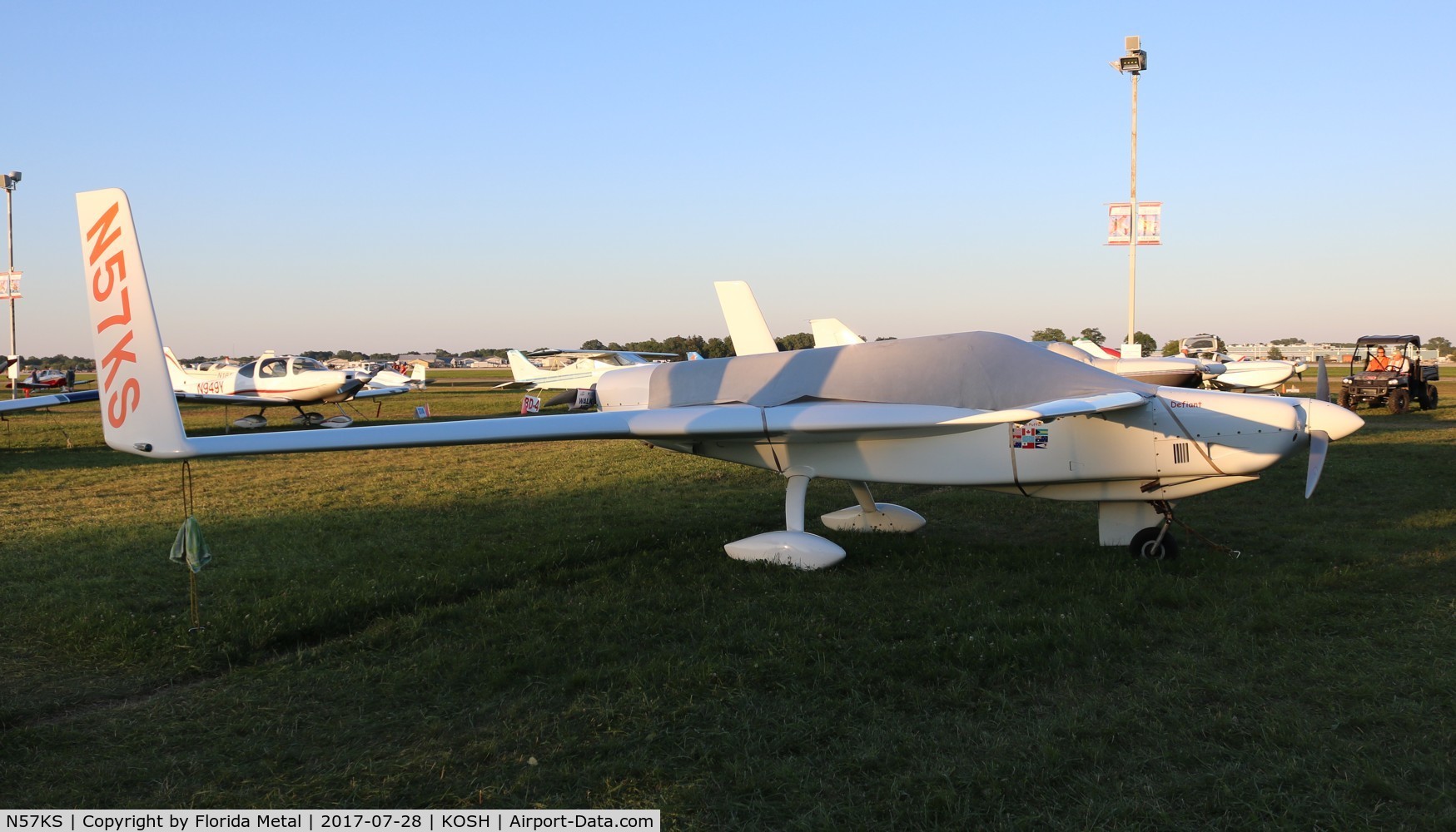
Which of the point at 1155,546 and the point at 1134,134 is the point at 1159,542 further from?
the point at 1134,134

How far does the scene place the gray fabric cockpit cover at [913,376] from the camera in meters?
6.42

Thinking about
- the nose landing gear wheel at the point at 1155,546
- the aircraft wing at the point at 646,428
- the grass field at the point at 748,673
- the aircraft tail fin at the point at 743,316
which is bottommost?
the grass field at the point at 748,673

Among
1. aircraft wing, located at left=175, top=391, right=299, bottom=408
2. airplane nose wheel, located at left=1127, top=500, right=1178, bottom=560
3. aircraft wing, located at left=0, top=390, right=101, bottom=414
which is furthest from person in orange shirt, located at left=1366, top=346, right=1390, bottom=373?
aircraft wing, located at left=0, top=390, right=101, bottom=414

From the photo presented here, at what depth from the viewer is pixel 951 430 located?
6.54 metres

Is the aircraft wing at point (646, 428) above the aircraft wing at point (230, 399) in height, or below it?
above

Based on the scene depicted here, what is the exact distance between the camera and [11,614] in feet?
18.4

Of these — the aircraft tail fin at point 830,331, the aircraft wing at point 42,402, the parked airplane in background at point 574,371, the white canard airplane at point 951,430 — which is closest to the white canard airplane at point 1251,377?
the aircraft tail fin at point 830,331

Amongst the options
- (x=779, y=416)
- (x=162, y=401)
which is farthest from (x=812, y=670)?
(x=162, y=401)

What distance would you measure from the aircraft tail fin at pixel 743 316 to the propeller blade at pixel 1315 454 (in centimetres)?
598

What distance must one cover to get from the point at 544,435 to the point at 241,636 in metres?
2.07

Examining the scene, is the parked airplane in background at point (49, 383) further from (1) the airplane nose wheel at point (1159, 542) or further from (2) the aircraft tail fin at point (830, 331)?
(1) the airplane nose wheel at point (1159, 542)

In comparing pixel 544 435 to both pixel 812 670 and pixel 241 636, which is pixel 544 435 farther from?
pixel 812 670

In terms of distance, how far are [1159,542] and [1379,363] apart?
900 inches

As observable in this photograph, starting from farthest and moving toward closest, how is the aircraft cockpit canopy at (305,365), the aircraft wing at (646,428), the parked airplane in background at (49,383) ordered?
the parked airplane in background at (49,383)
the aircraft cockpit canopy at (305,365)
the aircraft wing at (646,428)
